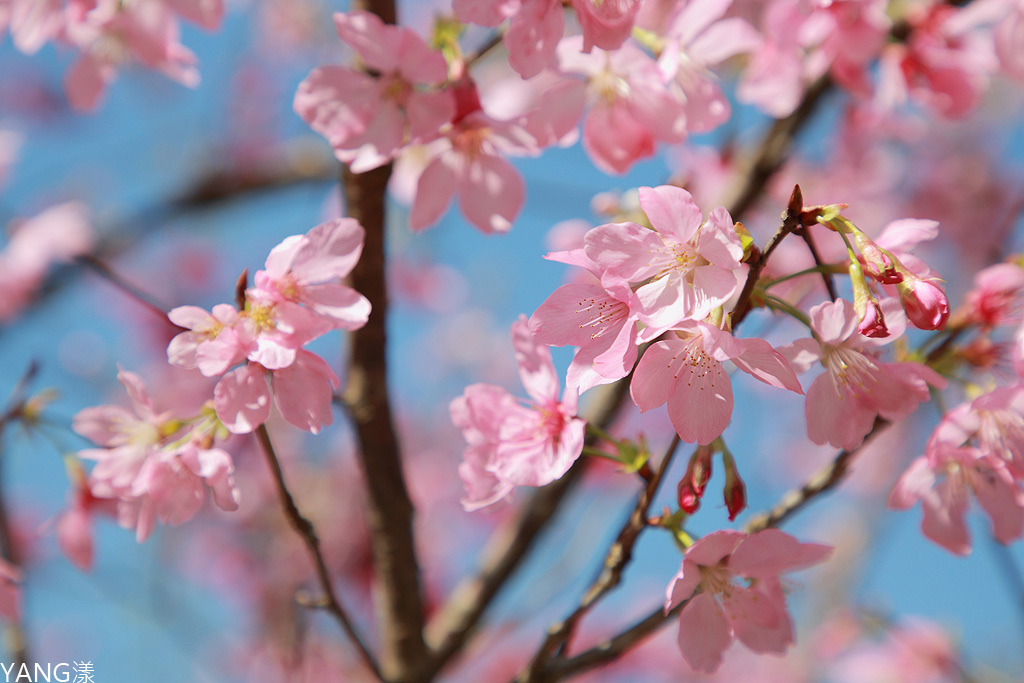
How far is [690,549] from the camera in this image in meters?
0.74

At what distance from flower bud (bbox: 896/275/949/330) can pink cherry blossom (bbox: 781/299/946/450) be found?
7cm

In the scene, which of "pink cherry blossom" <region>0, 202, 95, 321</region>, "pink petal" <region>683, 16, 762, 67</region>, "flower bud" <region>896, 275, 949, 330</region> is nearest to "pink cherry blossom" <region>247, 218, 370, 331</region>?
"flower bud" <region>896, 275, 949, 330</region>

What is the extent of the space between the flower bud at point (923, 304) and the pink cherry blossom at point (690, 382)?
0.14 meters

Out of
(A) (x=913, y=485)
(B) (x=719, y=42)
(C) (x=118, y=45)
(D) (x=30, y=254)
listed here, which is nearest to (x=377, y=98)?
(B) (x=719, y=42)

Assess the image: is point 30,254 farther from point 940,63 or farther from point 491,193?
point 940,63

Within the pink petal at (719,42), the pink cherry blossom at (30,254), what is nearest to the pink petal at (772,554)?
the pink petal at (719,42)

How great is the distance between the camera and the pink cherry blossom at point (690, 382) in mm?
697

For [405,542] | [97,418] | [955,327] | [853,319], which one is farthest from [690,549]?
[97,418]

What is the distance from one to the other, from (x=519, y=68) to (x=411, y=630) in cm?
96

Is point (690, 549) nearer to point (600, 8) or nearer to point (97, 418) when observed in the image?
point (600, 8)

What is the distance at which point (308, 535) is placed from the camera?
0.91 m

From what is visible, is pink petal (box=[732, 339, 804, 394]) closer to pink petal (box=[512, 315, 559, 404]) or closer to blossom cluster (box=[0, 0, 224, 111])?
pink petal (box=[512, 315, 559, 404])

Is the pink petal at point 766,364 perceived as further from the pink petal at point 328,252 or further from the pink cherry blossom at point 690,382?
the pink petal at point 328,252

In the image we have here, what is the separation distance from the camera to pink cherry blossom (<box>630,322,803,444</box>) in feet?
2.29
